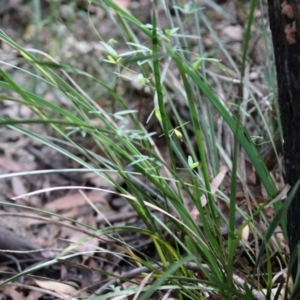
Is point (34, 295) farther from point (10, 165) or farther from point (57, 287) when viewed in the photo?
point (10, 165)

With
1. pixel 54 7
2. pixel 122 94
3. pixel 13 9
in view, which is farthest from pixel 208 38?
pixel 13 9

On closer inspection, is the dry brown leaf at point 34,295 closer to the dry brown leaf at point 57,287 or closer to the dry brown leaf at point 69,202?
the dry brown leaf at point 57,287

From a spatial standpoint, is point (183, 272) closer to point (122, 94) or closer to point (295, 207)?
point (295, 207)

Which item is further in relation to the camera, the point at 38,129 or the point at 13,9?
the point at 13,9

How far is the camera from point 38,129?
6.99ft

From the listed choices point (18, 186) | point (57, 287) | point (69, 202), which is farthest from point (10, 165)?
point (57, 287)

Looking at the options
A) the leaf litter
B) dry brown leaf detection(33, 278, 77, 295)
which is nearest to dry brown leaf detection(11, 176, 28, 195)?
the leaf litter

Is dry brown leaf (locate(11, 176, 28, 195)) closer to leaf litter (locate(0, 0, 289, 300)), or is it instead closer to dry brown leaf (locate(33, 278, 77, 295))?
leaf litter (locate(0, 0, 289, 300))

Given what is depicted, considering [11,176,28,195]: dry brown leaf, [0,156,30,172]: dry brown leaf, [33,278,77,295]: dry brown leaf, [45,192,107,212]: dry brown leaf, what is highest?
[0,156,30,172]: dry brown leaf

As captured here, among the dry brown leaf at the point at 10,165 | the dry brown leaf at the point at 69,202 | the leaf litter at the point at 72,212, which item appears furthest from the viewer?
the dry brown leaf at the point at 10,165

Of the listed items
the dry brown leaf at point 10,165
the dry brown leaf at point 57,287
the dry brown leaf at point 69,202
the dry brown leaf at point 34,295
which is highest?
the dry brown leaf at point 10,165

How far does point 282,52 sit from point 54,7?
A: 1.85 meters

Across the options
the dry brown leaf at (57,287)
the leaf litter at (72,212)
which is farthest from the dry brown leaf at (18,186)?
the dry brown leaf at (57,287)

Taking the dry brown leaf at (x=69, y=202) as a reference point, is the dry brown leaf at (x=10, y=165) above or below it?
above
